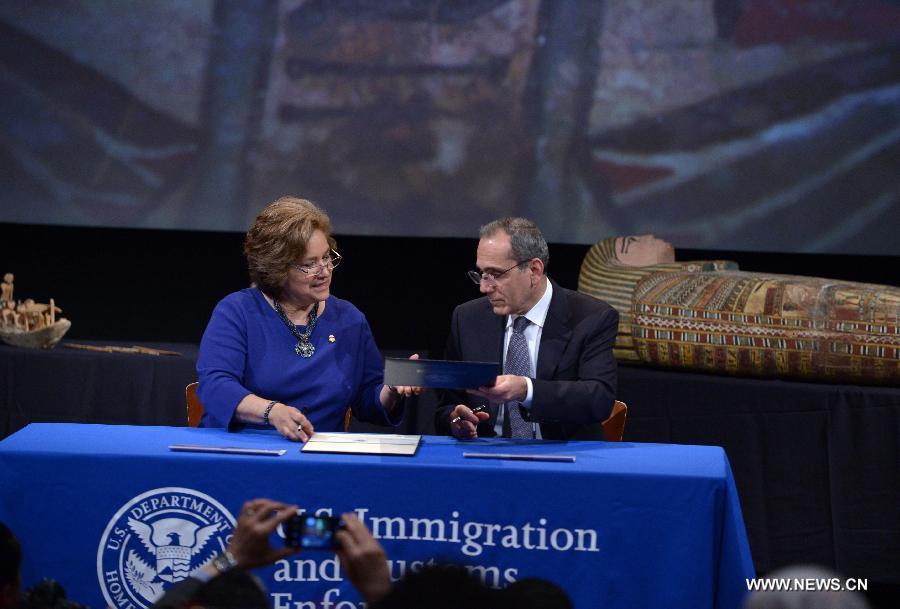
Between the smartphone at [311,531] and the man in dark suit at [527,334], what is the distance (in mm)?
1370

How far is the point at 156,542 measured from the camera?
266 cm

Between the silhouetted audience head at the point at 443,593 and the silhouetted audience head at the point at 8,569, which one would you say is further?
the silhouetted audience head at the point at 8,569

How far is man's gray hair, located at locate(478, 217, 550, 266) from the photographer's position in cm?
338

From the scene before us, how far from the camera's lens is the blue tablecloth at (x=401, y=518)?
8.56 feet

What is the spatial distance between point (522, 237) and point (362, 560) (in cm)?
189

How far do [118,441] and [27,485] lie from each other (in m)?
0.25

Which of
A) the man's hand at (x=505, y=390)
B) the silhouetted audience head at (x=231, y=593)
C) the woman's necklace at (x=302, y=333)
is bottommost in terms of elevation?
the silhouetted audience head at (x=231, y=593)

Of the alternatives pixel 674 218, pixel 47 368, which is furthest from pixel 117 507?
pixel 674 218

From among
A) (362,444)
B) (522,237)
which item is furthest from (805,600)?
(522,237)

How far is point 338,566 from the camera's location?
105 inches

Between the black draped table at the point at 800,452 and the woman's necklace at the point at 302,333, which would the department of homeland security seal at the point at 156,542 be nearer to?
the woman's necklace at the point at 302,333

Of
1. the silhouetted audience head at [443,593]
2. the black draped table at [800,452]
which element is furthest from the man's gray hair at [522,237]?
the silhouetted audience head at [443,593]

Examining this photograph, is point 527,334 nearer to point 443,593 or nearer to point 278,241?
point 278,241

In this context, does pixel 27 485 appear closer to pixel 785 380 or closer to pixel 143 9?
pixel 785 380
